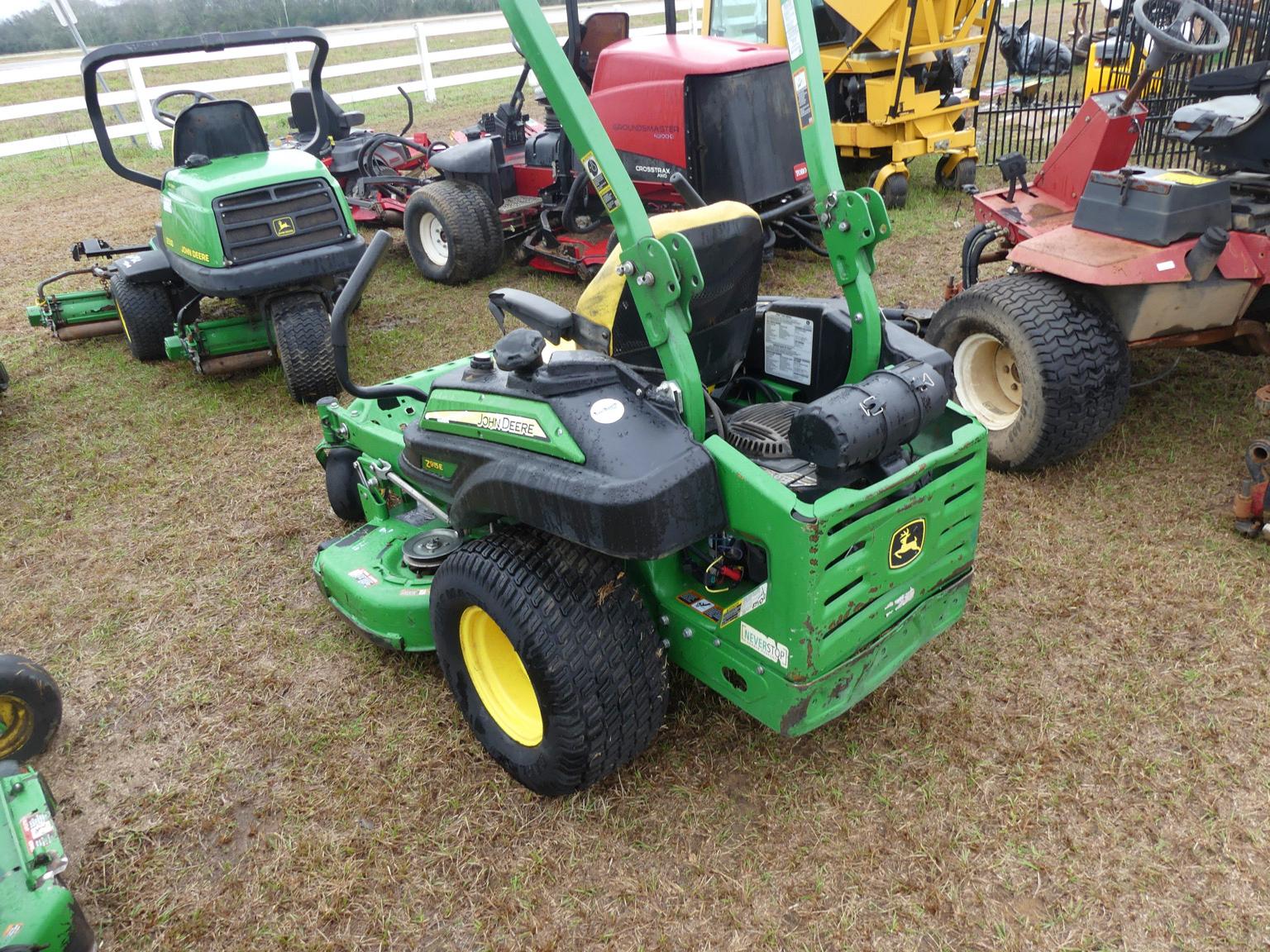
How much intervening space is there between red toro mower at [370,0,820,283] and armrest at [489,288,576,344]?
267 centimetres

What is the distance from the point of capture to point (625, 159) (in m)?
5.97

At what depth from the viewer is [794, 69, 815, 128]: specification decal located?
2578 millimetres

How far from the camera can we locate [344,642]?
331cm

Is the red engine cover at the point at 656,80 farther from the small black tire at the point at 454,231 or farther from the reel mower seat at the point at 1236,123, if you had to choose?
the reel mower seat at the point at 1236,123

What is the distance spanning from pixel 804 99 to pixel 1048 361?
1.66m

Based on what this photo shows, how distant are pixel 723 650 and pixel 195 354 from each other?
13.3 feet

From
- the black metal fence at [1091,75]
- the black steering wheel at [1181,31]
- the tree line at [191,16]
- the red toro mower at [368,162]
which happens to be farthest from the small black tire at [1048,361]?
the tree line at [191,16]

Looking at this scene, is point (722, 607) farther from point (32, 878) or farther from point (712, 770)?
point (32, 878)

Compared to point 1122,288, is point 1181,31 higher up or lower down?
higher up

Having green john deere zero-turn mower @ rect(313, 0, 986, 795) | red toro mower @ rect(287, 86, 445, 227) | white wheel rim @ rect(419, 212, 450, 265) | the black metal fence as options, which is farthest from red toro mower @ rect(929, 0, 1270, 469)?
red toro mower @ rect(287, 86, 445, 227)

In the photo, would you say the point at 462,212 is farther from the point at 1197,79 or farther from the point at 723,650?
the point at 723,650

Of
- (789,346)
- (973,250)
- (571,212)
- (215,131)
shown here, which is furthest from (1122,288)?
(215,131)

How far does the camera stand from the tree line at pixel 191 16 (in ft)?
49.5

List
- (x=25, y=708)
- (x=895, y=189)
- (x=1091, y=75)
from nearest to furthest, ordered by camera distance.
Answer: (x=25, y=708)
(x=895, y=189)
(x=1091, y=75)
